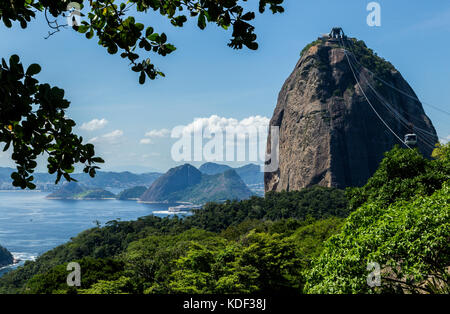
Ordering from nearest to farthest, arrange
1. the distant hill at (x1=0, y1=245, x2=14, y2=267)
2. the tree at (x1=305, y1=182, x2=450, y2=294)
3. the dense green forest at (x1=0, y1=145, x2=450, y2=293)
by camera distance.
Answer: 1. the tree at (x1=305, y1=182, x2=450, y2=294)
2. the dense green forest at (x1=0, y1=145, x2=450, y2=293)
3. the distant hill at (x1=0, y1=245, x2=14, y2=267)

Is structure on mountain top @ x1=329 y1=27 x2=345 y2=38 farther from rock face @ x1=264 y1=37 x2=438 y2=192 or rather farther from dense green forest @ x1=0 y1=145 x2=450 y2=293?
dense green forest @ x1=0 y1=145 x2=450 y2=293

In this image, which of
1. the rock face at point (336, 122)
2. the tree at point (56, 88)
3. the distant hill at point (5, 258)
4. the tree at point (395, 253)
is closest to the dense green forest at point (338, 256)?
the tree at point (395, 253)

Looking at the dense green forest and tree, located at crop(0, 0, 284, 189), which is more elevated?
tree, located at crop(0, 0, 284, 189)

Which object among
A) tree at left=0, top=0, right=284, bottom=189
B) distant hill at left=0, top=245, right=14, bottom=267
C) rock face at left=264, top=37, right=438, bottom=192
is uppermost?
rock face at left=264, top=37, right=438, bottom=192

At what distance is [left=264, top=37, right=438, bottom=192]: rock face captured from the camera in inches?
2114

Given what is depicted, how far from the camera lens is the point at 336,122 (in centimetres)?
5531

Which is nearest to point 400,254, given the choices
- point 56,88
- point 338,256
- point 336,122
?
point 338,256

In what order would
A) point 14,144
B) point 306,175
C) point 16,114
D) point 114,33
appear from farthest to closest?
1. point 306,175
2. point 114,33
3. point 14,144
4. point 16,114

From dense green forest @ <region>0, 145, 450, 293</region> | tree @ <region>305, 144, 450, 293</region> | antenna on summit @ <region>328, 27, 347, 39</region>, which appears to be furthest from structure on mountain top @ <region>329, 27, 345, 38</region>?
tree @ <region>305, 144, 450, 293</region>

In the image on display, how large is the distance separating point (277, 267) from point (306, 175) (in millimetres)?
41267

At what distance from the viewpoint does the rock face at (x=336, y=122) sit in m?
53.7

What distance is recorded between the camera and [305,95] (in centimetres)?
5809
